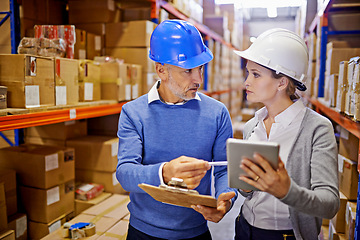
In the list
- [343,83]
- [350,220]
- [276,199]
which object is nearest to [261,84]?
[276,199]

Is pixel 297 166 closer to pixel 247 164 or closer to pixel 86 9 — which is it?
pixel 247 164

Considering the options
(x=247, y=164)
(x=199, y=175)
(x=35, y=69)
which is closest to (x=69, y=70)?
(x=35, y=69)

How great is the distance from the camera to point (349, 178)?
255cm

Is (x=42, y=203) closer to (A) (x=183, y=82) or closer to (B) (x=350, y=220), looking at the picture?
(A) (x=183, y=82)

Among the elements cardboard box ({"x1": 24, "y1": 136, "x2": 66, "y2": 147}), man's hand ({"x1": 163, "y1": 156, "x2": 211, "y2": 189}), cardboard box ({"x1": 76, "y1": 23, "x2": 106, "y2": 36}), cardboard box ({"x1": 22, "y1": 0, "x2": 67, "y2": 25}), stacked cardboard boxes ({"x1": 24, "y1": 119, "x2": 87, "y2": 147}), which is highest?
cardboard box ({"x1": 22, "y1": 0, "x2": 67, "y2": 25})

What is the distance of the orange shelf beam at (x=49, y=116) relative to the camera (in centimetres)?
186

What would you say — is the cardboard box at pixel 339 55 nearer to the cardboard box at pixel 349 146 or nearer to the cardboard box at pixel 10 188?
the cardboard box at pixel 349 146

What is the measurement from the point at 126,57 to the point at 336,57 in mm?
2273

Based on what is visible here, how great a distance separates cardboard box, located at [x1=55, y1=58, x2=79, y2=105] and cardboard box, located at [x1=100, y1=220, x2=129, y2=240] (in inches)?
42.3

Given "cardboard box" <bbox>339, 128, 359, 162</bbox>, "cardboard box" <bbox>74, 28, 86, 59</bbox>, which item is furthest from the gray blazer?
"cardboard box" <bbox>74, 28, 86, 59</bbox>

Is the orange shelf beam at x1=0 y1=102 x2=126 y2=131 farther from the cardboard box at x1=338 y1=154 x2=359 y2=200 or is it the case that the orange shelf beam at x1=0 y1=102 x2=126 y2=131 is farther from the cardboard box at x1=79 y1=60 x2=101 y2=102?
the cardboard box at x1=338 y1=154 x2=359 y2=200

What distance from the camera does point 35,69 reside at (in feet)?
7.07

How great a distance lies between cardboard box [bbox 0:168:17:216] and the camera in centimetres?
242

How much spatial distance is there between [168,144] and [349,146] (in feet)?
5.97
